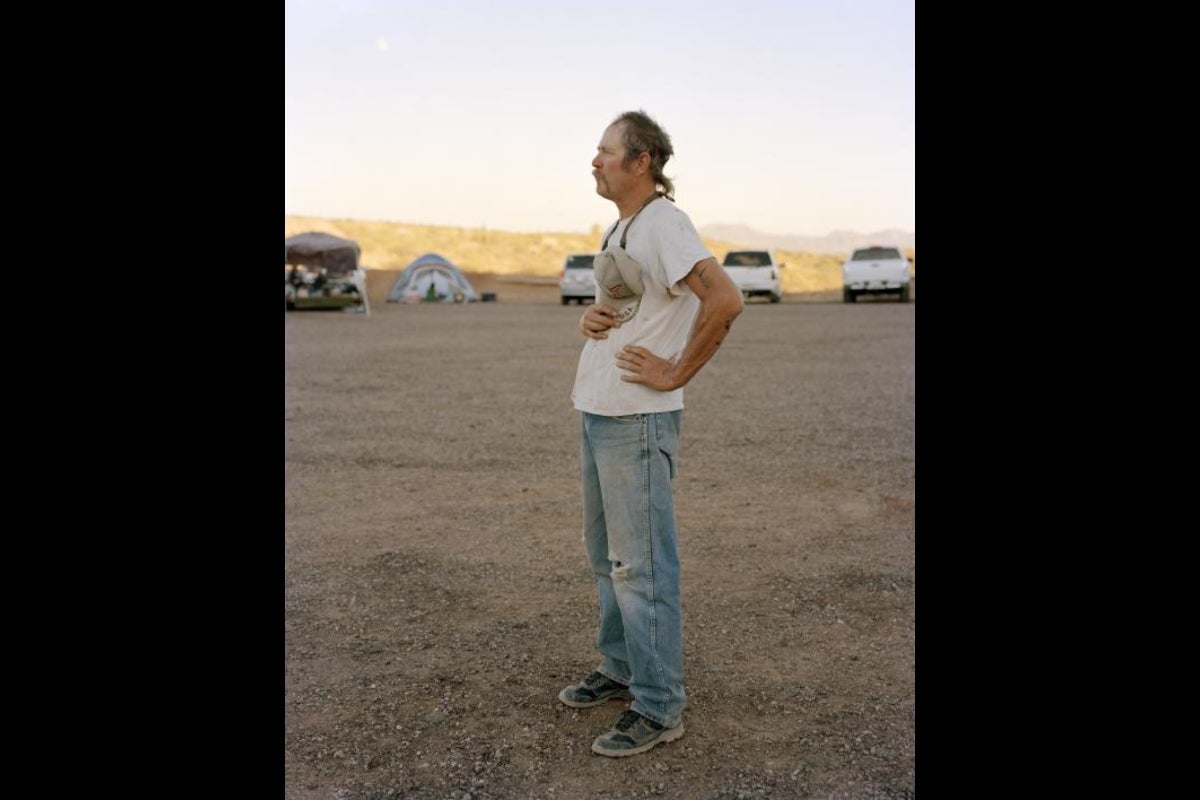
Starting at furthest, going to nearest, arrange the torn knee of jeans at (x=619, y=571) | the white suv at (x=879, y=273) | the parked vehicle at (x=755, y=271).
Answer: the parked vehicle at (x=755, y=271) → the white suv at (x=879, y=273) → the torn knee of jeans at (x=619, y=571)

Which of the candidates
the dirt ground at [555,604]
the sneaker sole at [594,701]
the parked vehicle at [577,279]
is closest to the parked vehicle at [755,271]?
A: the parked vehicle at [577,279]

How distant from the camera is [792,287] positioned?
44.7 meters

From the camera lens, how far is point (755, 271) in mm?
27250

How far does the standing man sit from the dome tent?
28356 millimetres

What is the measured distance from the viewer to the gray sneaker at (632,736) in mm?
3000

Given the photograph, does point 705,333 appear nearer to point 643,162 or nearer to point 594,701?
point 643,162

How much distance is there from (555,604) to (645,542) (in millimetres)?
1609

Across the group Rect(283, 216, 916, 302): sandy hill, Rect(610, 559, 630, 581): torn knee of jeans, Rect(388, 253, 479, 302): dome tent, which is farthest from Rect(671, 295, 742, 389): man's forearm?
Rect(283, 216, 916, 302): sandy hill

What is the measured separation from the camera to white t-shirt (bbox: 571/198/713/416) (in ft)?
9.09

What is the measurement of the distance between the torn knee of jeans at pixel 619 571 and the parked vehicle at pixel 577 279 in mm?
25365

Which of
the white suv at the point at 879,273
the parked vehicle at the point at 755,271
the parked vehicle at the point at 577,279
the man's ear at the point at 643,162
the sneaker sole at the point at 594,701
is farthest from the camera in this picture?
the parked vehicle at the point at 577,279

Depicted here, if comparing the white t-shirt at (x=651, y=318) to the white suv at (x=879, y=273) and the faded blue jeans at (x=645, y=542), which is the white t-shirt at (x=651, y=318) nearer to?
the faded blue jeans at (x=645, y=542)

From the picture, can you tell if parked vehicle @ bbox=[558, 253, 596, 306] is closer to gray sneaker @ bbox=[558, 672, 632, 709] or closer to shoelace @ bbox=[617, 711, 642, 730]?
gray sneaker @ bbox=[558, 672, 632, 709]
